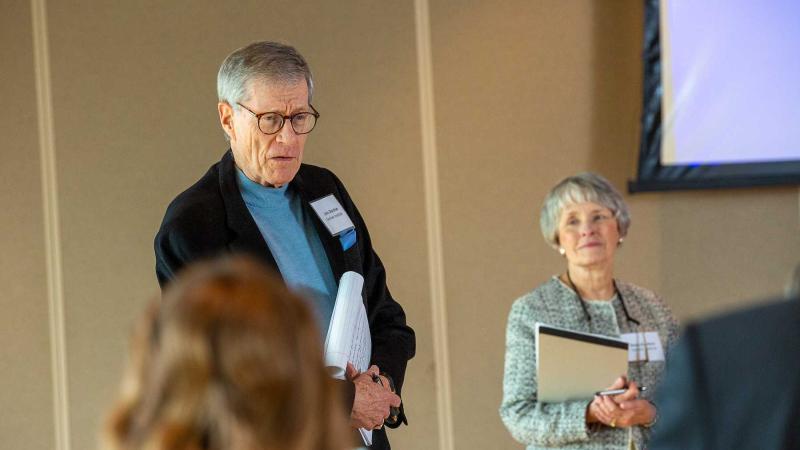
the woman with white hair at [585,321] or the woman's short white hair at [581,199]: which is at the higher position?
the woman's short white hair at [581,199]

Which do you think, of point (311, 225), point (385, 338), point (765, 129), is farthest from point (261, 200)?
point (765, 129)

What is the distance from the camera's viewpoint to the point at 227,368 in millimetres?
1034

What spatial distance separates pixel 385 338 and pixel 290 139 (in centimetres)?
58

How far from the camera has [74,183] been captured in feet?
13.0

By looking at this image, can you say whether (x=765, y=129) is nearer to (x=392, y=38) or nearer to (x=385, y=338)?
(x=392, y=38)

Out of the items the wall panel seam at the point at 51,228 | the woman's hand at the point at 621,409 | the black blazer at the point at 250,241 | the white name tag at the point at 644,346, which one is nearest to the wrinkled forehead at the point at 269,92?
the black blazer at the point at 250,241

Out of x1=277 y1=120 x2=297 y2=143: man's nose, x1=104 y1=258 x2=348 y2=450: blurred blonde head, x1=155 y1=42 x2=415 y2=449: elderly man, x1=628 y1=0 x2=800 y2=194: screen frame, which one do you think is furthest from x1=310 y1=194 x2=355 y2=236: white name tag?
x1=628 y1=0 x2=800 y2=194: screen frame

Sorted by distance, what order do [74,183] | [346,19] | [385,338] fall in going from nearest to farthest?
1. [385,338]
2. [74,183]
3. [346,19]

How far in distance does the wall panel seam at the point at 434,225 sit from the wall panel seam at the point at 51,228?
1.52 meters

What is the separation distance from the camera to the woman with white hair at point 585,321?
3098mm

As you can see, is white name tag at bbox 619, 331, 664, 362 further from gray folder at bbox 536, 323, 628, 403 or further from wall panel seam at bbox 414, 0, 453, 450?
wall panel seam at bbox 414, 0, 453, 450

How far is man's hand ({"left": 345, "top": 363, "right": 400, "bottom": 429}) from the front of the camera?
234cm

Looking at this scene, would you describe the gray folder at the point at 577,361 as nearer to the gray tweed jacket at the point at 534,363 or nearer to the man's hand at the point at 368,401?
the gray tweed jacket at the point at 534,363

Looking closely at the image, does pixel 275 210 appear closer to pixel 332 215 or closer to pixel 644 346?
pixel 332 215
